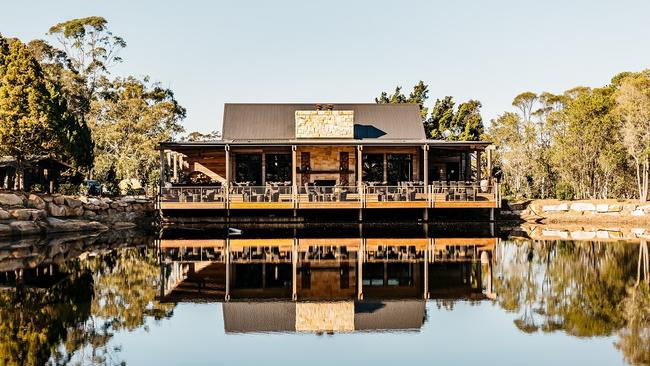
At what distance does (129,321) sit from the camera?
29.0 feet

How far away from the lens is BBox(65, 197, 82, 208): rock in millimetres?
24219

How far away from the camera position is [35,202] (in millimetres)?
22828

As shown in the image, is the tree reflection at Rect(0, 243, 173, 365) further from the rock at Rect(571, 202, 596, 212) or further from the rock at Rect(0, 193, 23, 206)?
the rock at Rect(571, 202, 596, 212)

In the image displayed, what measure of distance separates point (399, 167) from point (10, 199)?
57.6ft

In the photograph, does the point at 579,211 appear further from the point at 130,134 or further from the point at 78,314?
the point at 130,134

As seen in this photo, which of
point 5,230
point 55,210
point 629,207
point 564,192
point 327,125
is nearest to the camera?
point 5,230

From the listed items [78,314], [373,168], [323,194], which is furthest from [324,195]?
[78,314]

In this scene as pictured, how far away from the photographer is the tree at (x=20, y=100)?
25375 millimetres

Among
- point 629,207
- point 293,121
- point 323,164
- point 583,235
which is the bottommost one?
point 583,235

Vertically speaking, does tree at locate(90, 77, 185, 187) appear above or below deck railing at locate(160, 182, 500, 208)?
above

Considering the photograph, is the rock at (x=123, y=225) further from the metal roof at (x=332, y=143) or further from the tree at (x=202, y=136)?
the tree at (x=202, y=136)

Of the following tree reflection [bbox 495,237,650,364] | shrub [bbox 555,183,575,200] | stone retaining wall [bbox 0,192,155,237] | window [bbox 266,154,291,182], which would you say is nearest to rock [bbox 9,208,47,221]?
stone retaining wall [bbox 0,192,155,237]

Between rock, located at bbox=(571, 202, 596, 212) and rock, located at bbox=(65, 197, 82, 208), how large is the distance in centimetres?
2131

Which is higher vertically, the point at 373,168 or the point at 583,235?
the point at 373,168
